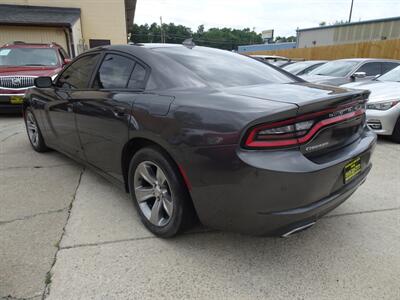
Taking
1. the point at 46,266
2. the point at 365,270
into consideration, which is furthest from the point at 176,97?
the point at 365,270

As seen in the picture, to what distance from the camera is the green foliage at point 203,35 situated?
80125 mm

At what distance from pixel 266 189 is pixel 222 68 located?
1.38m

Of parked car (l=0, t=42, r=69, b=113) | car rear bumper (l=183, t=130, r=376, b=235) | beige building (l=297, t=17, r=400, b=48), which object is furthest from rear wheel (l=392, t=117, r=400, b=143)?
beige building (l=297, t=17, r=400, b=48)

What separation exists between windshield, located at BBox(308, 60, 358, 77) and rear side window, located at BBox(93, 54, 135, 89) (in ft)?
23.0

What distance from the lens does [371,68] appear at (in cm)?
872

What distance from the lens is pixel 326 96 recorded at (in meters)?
2.21

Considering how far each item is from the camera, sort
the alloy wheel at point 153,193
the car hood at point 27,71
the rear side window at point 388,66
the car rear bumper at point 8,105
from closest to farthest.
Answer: the alloy wheel at point 153,193 → the car rear bumper at point 8,105 → the car hood at point 27,71 → the rear side window at point 388,66

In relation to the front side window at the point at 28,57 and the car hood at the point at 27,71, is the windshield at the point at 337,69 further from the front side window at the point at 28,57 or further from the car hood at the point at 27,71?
the front side window at the point at 28,57

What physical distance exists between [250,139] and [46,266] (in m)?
1.71

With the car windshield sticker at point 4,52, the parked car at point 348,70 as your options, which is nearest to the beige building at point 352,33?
the parked car at point 348,70

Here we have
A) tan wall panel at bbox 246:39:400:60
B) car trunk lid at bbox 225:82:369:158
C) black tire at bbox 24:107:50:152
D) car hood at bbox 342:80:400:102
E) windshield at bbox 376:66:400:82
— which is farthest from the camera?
tan wall panel at bbox 246:39:400:60

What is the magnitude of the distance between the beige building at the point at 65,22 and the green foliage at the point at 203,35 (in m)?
58.2

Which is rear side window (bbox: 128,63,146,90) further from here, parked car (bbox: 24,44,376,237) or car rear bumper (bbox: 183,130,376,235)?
car rear bumper (bbox: 183,130,376,235)

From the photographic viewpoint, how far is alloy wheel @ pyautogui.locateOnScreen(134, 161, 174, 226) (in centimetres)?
252
